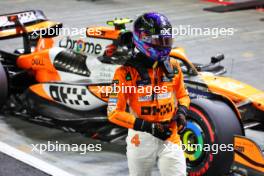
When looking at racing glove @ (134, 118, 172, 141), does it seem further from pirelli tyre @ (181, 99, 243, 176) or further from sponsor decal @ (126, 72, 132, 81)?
pirelli tyre @ (181, 99, 243, 176)

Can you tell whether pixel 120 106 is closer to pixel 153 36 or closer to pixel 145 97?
pixel 145 97

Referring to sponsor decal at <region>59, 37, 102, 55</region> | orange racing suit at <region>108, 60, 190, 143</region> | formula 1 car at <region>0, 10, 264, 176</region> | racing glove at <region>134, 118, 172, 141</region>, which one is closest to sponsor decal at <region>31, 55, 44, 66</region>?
formula 1 car at <region>0, 10, 264, 176</region>

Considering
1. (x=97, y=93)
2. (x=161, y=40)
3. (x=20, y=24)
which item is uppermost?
(x=161, y=40)

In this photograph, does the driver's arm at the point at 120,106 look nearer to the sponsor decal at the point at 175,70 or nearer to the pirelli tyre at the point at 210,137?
the sponsor decal at the point at 175,70

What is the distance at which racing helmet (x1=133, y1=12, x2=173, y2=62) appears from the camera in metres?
4.18

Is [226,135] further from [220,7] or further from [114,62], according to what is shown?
[220,7]

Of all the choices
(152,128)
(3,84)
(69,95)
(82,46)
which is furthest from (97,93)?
(152,128)

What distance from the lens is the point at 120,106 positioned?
417 cm

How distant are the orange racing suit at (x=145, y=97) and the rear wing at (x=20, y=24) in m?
3.79

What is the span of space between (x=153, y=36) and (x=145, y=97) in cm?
44

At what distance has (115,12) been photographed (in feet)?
51.0

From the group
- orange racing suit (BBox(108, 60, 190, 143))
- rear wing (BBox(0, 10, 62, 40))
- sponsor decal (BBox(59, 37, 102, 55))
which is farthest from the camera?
rear wing (BBox(0, 10, 62, 40))

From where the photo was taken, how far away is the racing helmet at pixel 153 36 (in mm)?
4176

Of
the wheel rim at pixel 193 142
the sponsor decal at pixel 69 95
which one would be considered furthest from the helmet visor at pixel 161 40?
the sponsor decal at pixel 69 95
